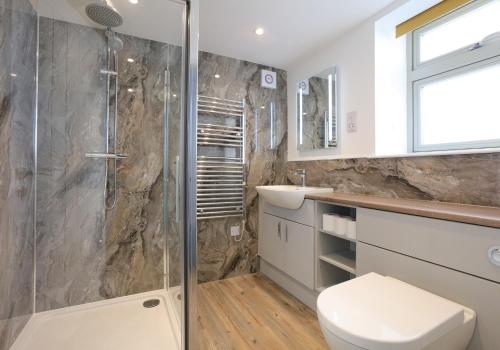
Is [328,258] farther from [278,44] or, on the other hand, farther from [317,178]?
[278,44]

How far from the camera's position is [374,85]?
6.00 ft

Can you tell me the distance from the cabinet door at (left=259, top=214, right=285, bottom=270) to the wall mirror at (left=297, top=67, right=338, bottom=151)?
2.66ft

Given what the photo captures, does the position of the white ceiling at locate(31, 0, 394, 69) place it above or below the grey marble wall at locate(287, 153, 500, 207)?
above

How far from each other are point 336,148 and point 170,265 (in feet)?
5.45

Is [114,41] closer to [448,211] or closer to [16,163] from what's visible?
[16,163]

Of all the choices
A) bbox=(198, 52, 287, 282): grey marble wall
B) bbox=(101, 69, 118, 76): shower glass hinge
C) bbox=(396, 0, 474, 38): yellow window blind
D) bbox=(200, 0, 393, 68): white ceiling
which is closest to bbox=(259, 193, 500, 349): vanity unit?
bbox=(198, 52, 287, 282): grey marble wall

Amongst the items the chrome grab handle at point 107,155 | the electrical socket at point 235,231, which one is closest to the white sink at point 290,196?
the electrical socket at point 235,231

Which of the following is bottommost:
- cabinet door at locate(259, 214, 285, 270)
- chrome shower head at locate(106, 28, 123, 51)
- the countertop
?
cabinet door at locate(259, 214, 285, 270)

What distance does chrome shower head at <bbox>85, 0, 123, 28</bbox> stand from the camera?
1.64m

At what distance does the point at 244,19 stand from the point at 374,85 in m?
1.10

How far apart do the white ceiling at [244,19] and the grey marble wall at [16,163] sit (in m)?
0.36

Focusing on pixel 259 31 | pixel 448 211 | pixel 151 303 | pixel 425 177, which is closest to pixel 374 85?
pixel 425 177

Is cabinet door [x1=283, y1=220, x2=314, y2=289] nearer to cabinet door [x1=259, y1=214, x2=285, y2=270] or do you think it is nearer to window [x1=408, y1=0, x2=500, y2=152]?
cabinet door [x1=259, y1=214, x2=285, y2=270]

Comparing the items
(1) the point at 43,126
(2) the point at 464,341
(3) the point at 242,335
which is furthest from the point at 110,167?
(2) the point at 464,341
